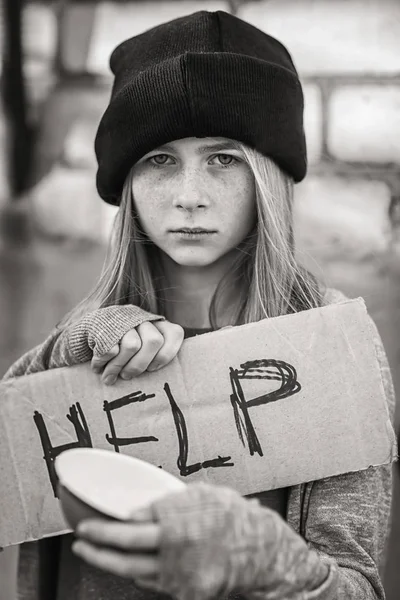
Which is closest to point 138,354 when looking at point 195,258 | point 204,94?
point 195,258

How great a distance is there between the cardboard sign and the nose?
0.73 ft

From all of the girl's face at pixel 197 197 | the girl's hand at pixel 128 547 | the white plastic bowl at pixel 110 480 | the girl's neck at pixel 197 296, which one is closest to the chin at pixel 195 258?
the girl's face at pixel 197 197

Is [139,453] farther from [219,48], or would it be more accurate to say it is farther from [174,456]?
[219,48]

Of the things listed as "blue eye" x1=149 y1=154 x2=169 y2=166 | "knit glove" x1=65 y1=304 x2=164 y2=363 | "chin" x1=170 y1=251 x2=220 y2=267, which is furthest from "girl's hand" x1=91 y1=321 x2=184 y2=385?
"blue eye" x1=149 y1=154 x2=169 y2=166

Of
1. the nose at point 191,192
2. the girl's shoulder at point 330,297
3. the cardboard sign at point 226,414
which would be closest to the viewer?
the cardboard sign at point 226,414

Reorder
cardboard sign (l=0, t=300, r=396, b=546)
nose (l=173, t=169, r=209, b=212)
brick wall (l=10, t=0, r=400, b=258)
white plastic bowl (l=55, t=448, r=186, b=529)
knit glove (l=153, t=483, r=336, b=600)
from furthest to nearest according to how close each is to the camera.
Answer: brick wall (l=10, t=0, r=400, b=258)
nose (l=173, t=169, r=209, b=212)
cardboard sign (l=0, t=300, r=396, b=546)
white plastic bowl (l=55, t=448, r=186, b=529)
knit glove (l=153, t=483, r=336, b=600)

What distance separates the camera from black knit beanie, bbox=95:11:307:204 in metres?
1.16

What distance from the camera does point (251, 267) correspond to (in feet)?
4.33

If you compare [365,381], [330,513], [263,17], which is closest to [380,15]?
[263,17]

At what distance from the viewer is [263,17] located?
1.73 meters

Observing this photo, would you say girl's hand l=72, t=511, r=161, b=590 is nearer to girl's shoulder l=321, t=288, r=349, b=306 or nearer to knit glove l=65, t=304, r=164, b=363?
knit glove l=65, t=304, r=164, b=363

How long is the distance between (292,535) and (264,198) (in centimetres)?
58

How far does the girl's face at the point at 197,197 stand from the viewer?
118 centimetres

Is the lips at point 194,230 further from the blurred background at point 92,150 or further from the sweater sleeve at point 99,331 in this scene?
the blurred background at point 92,150
